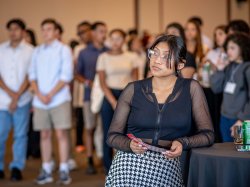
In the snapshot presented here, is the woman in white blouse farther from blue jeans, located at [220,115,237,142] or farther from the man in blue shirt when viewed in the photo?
blue jeans, located at [220,115,237,142]

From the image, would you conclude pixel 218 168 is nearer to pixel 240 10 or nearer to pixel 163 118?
pixel 163 118

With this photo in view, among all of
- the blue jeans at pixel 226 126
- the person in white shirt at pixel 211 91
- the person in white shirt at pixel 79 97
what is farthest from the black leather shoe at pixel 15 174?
the blue jeans at pixel 226 126

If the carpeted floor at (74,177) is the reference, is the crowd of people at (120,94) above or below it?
above

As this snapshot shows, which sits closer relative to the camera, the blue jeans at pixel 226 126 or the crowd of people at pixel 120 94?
the crowd of people at pixel 120 94

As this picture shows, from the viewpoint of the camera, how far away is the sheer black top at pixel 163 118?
3301 millimetres

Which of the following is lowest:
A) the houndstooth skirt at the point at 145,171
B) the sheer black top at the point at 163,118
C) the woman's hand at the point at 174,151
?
the houndstooth skirt at the point at 145,171

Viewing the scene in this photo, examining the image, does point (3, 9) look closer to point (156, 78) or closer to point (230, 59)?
point (230, 59)

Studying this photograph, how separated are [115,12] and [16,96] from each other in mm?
6006

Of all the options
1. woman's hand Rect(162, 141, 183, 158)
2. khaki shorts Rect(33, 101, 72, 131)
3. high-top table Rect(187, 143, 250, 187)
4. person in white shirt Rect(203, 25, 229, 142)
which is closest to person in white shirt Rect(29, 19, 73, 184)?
khaki shorts Rect(33, 101, 72, 131)

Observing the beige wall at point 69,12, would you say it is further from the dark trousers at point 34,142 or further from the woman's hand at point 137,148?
the woman's hand at point 137,148

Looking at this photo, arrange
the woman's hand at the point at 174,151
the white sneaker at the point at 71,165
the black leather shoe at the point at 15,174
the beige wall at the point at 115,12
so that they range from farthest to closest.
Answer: the beige wall at the point at 115,12 → the white sneaker at the point at 71,165 → the black leather shoe at the point at 15,174 → the woman's hand at the point at 174,151

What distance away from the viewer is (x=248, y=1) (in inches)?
546

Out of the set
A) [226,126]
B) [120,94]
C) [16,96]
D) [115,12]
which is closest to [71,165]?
[16,96]

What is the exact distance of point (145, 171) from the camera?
3223 mm
